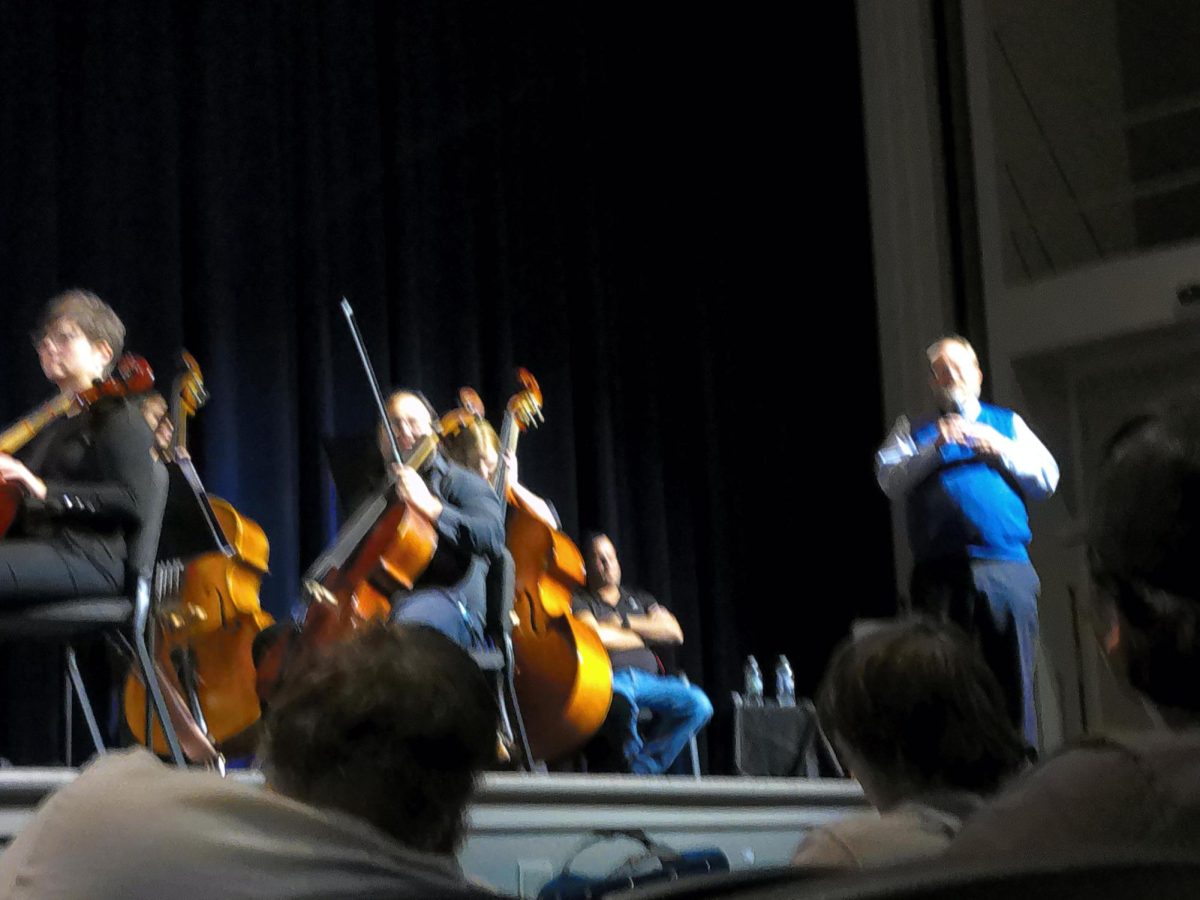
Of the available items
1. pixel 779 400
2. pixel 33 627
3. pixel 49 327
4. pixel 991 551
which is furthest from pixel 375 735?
pixel 779 400

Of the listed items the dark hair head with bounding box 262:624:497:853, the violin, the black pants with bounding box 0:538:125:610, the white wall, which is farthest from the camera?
the white wall

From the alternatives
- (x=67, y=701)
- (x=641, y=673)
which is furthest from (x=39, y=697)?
(x=641, y=673)

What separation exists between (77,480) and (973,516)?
191 centimetres

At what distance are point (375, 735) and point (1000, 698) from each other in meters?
0.65

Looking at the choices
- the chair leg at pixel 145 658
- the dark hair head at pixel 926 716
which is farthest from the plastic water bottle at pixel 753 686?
the dark hair head at pixel 926 716

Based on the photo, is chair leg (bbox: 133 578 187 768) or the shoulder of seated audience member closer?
the shoulder of seated audience member

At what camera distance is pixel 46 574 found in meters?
2.42

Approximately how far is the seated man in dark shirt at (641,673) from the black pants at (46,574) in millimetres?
1781

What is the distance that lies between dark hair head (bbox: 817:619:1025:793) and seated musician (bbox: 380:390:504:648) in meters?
1.86

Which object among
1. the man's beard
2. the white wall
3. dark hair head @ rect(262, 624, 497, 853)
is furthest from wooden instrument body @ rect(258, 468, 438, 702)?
the white wall

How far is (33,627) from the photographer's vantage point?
2441mm

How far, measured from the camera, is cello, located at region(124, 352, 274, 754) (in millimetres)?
3328

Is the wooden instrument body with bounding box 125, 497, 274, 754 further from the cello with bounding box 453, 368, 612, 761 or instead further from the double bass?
the cello with bounding box 453, 368, 612, 761

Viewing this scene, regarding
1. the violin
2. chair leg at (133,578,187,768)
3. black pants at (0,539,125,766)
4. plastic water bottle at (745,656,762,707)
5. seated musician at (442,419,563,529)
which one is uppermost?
the violin
